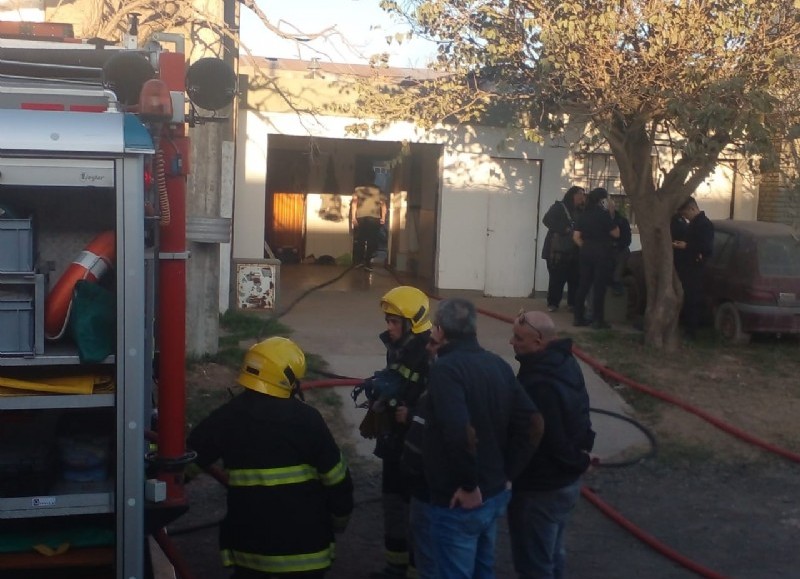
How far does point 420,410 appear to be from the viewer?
4.88 meters

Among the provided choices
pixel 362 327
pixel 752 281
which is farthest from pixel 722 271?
pixel 362 327

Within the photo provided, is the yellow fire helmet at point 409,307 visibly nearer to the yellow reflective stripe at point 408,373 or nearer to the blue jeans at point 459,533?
the yellow reflective stripe at point 408,373

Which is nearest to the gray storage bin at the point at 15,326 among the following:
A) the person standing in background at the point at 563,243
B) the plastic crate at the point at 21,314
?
the plastic crate at the point at 21,314

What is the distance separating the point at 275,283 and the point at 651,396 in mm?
4923

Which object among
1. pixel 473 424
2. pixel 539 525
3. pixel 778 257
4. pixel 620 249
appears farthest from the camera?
pixel 620 249

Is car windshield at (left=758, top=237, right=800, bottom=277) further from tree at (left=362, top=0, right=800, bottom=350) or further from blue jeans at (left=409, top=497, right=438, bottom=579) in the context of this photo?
blue jeans at (left=409, top=497, right=438, bottom=579)

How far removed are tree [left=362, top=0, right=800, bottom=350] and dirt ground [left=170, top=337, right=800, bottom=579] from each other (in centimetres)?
107

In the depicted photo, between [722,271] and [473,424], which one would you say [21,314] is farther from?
[722,271]

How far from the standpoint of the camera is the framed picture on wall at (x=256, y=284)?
12641 mm

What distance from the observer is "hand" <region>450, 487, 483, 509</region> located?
4.55 metres

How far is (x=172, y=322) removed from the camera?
401 centimetres

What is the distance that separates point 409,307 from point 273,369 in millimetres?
1267

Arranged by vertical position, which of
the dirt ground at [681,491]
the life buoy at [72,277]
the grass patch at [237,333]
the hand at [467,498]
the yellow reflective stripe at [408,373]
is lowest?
the dirt ground at [681,491]

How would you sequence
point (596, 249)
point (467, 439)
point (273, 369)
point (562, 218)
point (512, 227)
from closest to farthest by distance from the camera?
point (273, 369) < point (467, 439) < point (596, 249) < point (562, 218) < point (512, 227)
